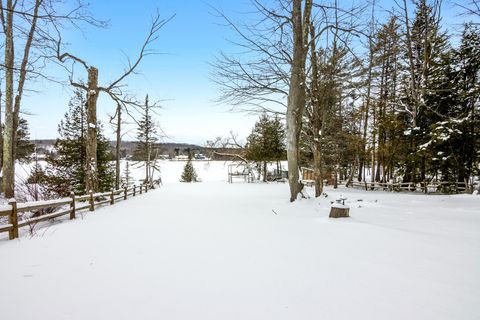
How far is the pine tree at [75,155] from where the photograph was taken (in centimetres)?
1859

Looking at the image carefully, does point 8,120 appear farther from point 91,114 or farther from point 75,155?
point 75,155

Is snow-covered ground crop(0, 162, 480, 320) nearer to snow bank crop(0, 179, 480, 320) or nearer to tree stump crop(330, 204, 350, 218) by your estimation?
snow bank crop(0, 179, 480, 320)

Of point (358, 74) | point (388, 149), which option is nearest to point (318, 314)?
point (358, 74)

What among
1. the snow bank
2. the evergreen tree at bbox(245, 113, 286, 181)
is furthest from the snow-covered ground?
the evergreen tree at bbox(245, 113, 286, 181)

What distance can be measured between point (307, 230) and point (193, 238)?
2.74 metres

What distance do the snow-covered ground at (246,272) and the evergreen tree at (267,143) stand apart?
2635cm

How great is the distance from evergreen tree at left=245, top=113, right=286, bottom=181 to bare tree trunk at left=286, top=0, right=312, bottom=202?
71.2 ft

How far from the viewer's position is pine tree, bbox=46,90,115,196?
1859cm

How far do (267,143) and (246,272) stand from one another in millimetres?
29628

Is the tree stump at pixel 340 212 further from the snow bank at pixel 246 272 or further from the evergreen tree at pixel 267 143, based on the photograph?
the evergreen tree at pixel 267 143

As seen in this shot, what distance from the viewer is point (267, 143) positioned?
32.8m

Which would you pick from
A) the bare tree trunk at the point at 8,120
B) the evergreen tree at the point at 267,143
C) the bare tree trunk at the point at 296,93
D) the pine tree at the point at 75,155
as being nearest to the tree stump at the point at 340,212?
the bare tree trunk at the point at 296,93

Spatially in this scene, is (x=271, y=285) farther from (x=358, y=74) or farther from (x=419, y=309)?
(x=358, y=74)

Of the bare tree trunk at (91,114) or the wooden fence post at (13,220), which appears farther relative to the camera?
the bare tree trunk at (91,114)
